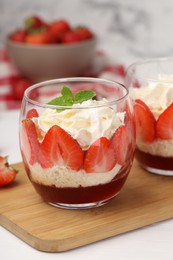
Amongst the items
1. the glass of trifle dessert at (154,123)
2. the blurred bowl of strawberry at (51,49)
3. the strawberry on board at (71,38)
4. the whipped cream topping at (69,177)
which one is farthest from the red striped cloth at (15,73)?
the whipped cream topping at (69,177)

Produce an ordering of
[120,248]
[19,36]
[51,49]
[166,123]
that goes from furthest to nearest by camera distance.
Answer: [19,36] < [51,49] < [166,123] < [120,248]

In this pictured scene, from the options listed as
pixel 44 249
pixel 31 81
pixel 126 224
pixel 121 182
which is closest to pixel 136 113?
pixel 121 182

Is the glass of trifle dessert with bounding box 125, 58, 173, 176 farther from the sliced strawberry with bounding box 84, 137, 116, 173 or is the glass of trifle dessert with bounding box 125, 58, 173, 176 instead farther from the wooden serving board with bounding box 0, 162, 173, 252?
the sliced strawberry with bounding box 84, 137, 116, 173

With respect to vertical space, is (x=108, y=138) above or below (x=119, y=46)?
above

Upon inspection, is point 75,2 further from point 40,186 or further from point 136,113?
point 40,186

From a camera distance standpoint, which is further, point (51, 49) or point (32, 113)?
point (51, 49)

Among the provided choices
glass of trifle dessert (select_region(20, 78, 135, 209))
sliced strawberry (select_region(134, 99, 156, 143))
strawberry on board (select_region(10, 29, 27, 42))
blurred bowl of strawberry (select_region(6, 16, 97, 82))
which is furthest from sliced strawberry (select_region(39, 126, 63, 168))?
strawberry on board (select_region(10, 29, 27, 42))

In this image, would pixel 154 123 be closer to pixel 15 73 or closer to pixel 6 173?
pixel 6 173

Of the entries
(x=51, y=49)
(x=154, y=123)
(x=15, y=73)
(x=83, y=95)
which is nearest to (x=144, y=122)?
(x=154, y=123)
